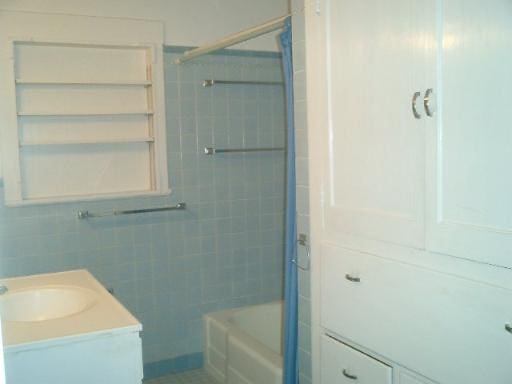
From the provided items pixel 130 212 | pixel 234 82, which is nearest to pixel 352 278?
pixel 130 212

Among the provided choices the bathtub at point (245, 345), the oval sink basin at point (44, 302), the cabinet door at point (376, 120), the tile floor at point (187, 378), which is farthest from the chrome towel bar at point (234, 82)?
the tile floor at point (187, 378)

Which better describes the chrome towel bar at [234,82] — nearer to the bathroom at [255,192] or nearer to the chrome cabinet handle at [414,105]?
the bathroom at [255,192]

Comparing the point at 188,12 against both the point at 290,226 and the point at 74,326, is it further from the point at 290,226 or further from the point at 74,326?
the point at 74,326

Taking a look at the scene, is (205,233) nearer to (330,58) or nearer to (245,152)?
(245,152)

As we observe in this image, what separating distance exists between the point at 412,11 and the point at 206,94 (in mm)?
1900

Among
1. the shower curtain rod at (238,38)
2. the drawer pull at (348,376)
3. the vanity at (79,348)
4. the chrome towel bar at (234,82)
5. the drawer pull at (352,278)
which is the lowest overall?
the drawer pull at (348,376)

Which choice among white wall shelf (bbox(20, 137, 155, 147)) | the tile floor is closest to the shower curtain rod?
white wall shelf (bbox(20, 137, 155, 147))

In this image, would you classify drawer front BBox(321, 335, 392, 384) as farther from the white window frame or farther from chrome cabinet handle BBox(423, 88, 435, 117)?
the white window frame

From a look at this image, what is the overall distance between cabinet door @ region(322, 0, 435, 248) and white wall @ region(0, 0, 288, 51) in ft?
5.00

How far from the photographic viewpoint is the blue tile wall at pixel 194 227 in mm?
3016

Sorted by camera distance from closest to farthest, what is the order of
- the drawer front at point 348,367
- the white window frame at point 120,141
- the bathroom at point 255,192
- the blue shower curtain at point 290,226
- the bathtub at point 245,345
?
the bathroom at point 255,192 → the drawer front at point 348,367 → the blue shower curtain at point 290,226 → the bathtub at point 245,345 → the white window frame at point 120,141

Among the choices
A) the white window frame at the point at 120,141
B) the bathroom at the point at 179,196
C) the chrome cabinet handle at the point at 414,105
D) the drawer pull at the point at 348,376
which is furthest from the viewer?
the bathroom at the point at 179,196

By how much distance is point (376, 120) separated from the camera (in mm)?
1706

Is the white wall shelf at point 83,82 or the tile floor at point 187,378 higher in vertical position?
the white wall shelf at point 83,82
